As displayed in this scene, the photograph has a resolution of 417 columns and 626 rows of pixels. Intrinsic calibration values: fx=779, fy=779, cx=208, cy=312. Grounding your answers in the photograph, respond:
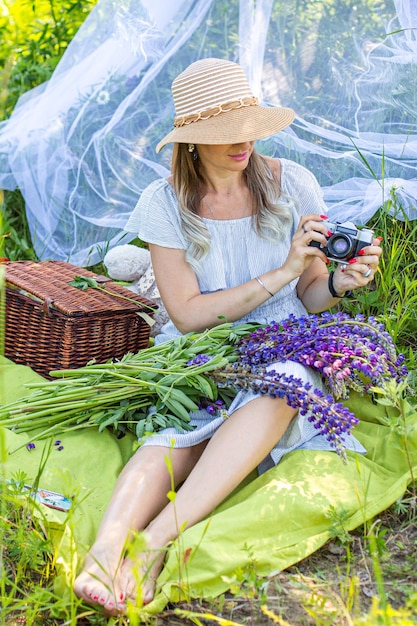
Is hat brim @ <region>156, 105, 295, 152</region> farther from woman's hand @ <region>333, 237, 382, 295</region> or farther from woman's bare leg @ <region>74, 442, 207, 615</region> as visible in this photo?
woman's bare leg @ <region>74, 442, 207, 615</region>

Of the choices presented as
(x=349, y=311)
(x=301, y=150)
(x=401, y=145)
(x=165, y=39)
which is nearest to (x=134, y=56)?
(x=165, y=39)

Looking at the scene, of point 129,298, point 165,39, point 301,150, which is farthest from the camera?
point 165,39

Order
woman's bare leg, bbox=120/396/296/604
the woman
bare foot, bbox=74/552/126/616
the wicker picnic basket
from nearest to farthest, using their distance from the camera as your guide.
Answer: bare foot, bbox=74/552/126/616
woman's bare leg, bbox=120/396/296/604
the woman
the wicker picnic basket

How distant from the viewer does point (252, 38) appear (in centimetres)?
318

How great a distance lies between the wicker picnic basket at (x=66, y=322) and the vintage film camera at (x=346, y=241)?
2.70 feet

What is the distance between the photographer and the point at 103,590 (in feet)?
5.31

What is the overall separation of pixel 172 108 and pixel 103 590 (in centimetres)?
237

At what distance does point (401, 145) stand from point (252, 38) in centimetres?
80

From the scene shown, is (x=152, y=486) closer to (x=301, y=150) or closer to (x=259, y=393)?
(x=259, y=393)

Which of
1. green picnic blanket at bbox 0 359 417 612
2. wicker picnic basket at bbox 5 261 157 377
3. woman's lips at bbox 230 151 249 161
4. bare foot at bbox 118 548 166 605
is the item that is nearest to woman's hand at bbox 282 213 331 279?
woman's lips at bbox 230 151 249 161

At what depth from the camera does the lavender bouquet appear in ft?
6.44

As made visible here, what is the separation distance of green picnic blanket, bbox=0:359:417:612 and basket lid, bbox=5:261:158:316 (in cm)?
49

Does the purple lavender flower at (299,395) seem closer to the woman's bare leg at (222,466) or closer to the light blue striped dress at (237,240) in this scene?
the woman's bare leg at (222,466)

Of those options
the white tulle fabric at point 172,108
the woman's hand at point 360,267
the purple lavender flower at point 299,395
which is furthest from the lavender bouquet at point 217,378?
the white tulle fabric at point 172,108
